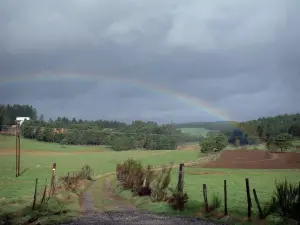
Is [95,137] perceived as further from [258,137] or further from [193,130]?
[258,137]

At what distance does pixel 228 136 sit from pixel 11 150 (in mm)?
65967

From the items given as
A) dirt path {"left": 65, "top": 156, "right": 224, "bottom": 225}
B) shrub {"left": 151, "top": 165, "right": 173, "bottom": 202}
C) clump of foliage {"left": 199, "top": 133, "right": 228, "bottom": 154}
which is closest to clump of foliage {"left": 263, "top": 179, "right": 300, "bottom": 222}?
dirt path {"left": 65, "top": 156, "right": 224, "bottom": 225}

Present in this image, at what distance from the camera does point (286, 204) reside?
16359 mm

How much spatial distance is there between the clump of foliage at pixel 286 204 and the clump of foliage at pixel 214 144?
291 ft

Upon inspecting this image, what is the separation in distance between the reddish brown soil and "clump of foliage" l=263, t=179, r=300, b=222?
62.4 metres

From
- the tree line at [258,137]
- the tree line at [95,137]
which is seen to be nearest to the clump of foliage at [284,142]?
the tree line at [258,137]

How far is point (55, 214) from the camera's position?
61.5 feet

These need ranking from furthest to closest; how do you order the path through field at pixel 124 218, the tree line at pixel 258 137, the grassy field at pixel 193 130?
the grassy field at pixel 193 130 < the tree line at pixel 258 137 < the path through field at pixel 124 218

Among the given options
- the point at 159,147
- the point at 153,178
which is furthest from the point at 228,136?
the point at 153,178

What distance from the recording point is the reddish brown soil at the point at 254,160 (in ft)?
261

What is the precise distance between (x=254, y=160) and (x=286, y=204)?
7917 centimetres

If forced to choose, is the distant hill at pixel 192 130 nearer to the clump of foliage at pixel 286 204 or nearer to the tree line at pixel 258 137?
the tree line at pixel 258 137

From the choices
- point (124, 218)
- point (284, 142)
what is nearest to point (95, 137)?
point (284, 142)

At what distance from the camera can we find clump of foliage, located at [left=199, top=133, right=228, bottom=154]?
105 meters
